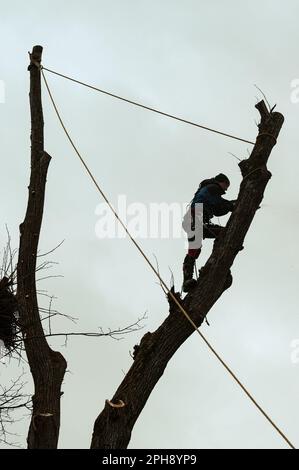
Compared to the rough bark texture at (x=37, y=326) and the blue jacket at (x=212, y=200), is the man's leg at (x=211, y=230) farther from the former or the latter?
the rough bark texture at (x=37, y=326)

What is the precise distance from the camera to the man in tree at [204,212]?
642 centimetres

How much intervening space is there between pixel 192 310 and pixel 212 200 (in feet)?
6.07

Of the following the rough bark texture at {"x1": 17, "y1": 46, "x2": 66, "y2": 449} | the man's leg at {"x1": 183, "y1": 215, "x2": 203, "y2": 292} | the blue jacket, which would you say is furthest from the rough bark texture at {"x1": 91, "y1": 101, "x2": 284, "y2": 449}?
the man's leg at {"x1": 183, "y1": 215, "x2": 203, "y2": 292}

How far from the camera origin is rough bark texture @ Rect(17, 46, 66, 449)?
445cm

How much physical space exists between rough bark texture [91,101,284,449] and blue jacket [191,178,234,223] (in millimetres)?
979

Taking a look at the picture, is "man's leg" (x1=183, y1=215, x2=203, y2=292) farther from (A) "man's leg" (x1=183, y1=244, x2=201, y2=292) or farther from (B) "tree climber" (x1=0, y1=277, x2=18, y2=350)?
(B) "tree climber" (x1=0, y1=277, x2=18, y2=350)

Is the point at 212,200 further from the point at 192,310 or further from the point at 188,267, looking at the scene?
the point at 192,310

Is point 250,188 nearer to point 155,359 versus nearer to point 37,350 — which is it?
point 155,359

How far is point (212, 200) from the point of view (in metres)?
6.47

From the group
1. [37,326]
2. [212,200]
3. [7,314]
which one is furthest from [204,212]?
[37,326]

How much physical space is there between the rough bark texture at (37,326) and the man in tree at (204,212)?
166 centimetres

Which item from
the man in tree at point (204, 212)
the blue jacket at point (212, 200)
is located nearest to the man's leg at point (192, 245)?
the man in tree at point (204, 212)
